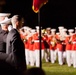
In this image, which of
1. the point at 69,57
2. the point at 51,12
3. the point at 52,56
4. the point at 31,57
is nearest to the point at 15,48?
the point at 69,57

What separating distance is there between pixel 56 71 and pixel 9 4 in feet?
53.6

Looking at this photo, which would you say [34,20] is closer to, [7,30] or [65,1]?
[65,1]

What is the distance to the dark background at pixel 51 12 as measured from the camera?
2662cm

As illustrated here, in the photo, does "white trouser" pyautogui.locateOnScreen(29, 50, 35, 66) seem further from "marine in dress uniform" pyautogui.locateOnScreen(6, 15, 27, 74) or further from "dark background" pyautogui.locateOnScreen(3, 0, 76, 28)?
"dark background" pyautogui.locateOnScreen(3, 0, 76, 28)

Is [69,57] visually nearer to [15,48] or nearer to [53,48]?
[53,48]

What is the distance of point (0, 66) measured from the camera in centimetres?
183

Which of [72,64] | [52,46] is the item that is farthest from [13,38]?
[52,46]

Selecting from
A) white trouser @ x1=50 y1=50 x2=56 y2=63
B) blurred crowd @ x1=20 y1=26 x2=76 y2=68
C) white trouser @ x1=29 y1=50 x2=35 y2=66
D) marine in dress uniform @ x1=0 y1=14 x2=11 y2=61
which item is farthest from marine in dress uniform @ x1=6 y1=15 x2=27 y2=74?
white trouser @ x1=50 y1=50 x2=56 y2=63

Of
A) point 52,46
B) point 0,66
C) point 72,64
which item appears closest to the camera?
point 0,66

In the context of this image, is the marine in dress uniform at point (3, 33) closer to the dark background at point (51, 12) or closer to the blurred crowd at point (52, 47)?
the blurred crowd at point (52, 47)

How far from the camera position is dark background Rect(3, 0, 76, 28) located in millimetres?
26625

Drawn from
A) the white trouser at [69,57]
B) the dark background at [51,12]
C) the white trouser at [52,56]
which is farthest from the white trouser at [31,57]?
the dark background at [51,12]

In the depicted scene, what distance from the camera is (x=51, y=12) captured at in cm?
2742

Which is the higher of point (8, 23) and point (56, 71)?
point (8, 23)
